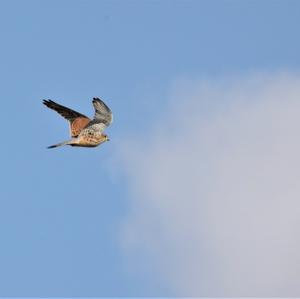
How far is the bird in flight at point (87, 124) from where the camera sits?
31.7 m

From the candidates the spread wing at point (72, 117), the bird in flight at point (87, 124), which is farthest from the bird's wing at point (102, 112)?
the spread wing at point (72, 117)

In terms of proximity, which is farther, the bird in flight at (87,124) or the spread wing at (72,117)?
the spread wing at (72,117)

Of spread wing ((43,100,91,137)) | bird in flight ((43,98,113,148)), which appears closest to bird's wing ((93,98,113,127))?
bird in flight ((43,98,113,148))

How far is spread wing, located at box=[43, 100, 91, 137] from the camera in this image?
107ft

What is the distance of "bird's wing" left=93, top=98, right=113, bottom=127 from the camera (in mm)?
32531

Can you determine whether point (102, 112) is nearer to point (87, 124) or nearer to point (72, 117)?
point (87, 124)

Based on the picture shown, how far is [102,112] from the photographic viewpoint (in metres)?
32.6

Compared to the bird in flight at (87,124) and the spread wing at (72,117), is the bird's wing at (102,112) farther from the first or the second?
the spread wing at (72,117)

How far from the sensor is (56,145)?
30688 mm

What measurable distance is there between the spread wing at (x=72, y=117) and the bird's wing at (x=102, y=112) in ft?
1.46

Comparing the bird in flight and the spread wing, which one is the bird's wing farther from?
the spread wing

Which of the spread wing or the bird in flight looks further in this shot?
the spread wing

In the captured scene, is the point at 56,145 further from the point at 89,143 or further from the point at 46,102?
the point at 46,102

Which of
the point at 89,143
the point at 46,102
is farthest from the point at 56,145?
the point at 46,102
